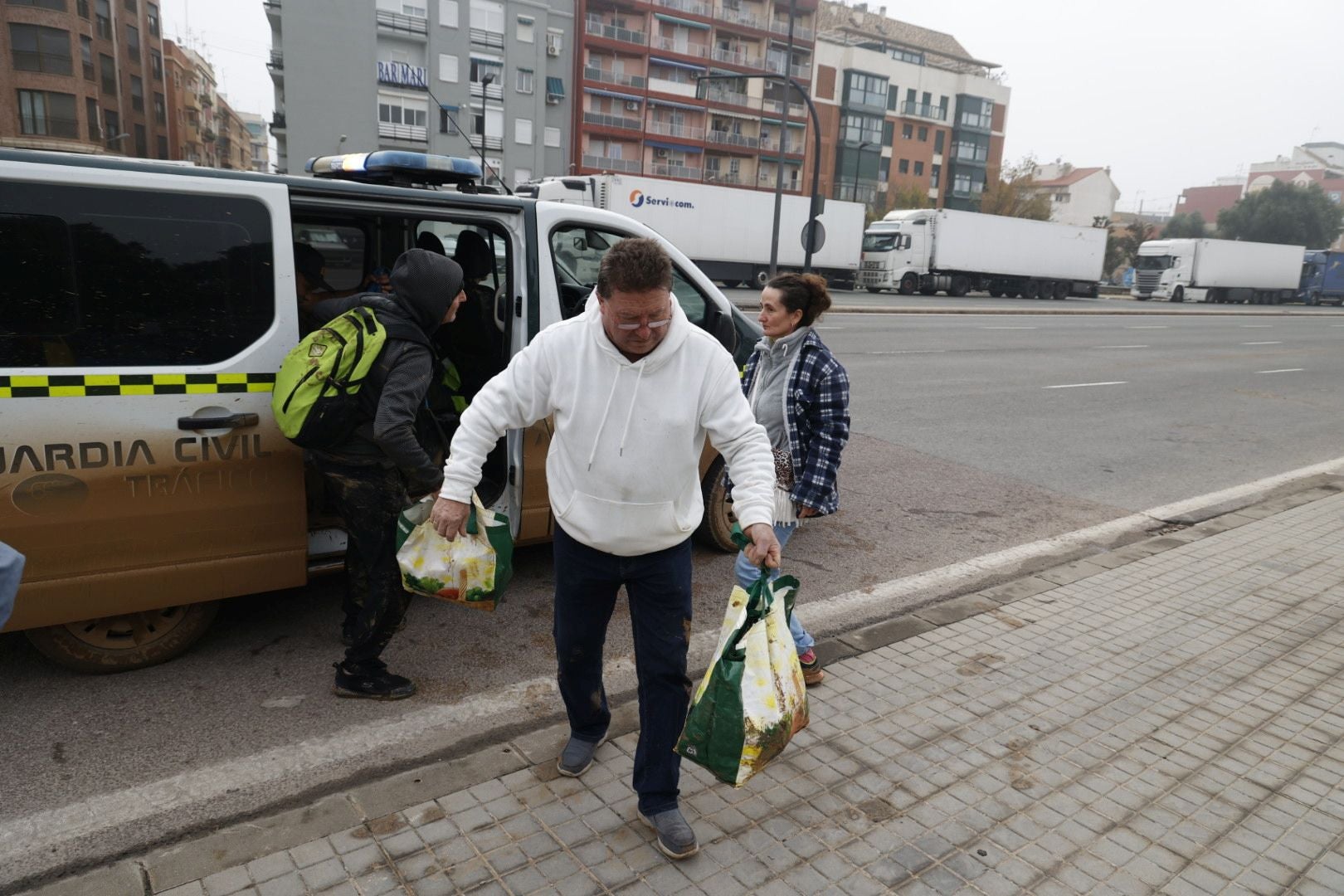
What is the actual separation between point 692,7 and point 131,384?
213ft

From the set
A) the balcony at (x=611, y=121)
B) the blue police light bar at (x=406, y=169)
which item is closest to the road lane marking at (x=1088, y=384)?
the blue police light bar at (x=406, y=169)

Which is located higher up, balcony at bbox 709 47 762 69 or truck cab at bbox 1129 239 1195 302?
balcony at bbox 709 47 762 69

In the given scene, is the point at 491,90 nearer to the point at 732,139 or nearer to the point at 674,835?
the point at 732,139

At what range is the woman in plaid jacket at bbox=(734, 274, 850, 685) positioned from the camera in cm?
368

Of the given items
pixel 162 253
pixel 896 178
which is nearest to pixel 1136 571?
pixel 162 253

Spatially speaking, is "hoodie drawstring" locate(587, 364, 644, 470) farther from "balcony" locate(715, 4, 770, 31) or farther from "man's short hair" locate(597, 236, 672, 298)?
"balcony" locate(715, 4, 770, 31)

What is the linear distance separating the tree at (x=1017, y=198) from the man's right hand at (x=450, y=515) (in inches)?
2521

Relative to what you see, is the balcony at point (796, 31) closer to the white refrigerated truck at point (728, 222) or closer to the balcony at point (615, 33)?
the balcony at point (615, 33)

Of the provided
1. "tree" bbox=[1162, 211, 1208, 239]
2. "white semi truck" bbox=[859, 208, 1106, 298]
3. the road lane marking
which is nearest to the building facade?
"tree" bbox=[1162, 211, 1208, 239]

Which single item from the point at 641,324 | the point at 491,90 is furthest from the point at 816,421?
the point at 491,90

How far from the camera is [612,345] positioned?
266 centimetres

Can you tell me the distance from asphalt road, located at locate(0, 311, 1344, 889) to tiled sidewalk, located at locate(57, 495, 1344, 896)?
55 cm

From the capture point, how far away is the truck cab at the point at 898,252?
3788 cm

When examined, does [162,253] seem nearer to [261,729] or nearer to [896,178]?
[261,729]
